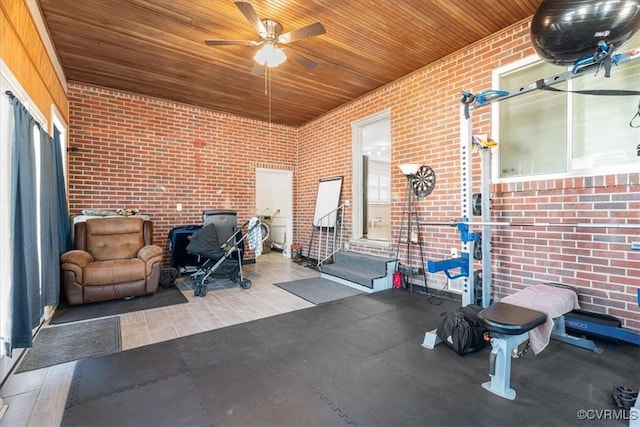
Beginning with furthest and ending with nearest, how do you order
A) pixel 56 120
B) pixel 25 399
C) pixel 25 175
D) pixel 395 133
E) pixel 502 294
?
1. pixel 395 133
2. pixel 56 120
3. pixel 502 294
4. pixel 25 175
5. pixel 25 399

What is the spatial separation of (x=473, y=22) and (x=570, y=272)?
282cm

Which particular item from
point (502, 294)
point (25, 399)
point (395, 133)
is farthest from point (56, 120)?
point (502, 294)

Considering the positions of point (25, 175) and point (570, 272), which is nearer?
point (25, 175)

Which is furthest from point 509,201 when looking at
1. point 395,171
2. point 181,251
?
point 181,251

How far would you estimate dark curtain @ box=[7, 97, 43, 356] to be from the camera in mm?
2035

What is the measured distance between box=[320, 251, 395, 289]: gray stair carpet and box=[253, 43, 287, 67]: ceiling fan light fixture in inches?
123

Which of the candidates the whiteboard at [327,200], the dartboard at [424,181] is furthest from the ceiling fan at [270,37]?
the whiteboard at [327,200]

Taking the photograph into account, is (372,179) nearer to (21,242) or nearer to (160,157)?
(160,157)

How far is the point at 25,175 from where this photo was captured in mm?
2162

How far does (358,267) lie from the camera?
4.73 m

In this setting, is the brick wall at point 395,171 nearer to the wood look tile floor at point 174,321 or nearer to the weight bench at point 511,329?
the weight bench at point 511,329

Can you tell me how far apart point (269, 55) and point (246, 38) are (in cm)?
45

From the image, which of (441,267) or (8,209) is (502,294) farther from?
(8,209)

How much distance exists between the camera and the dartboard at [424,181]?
4.02 meters
